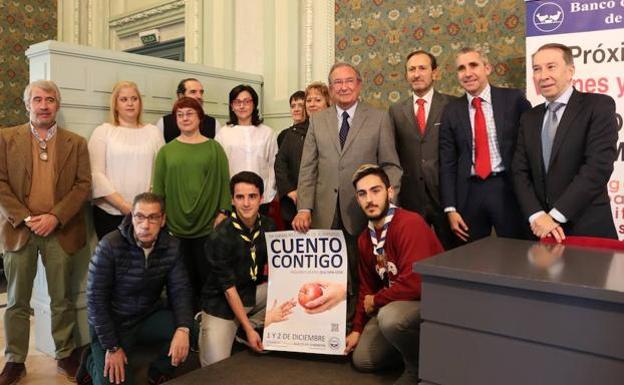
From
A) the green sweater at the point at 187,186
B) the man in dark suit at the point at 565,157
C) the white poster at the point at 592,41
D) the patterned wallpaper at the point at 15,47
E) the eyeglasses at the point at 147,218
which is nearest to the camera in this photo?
the man in dark suit at the point at 565,157

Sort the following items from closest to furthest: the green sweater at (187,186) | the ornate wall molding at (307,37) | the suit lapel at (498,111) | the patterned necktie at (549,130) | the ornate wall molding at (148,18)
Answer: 1. the patterned necktie at (549,130)
2. the suit lapel at (498,111)
3. the green sweater at (187,186)
4. the ornate wall molding at (307,37)
5. the ornate wall molding at (148,18)

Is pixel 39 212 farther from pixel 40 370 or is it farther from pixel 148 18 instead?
pixel 148 18

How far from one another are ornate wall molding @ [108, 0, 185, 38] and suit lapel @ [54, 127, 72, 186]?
2828 mm

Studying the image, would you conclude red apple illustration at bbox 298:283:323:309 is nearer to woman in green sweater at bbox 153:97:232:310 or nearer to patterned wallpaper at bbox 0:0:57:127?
woman in green sweater at bbox 153:97:232:310

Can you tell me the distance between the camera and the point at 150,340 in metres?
2.40

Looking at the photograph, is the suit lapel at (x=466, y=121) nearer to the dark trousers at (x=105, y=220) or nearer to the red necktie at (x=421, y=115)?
the red necktie at (x=421, y=115)

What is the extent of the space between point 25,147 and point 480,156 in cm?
213

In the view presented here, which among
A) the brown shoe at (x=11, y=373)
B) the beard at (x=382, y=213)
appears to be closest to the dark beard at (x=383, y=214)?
the beard at (x=382, y=213)

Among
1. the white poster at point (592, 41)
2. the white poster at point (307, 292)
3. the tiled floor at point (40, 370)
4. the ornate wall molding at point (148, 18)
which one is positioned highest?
the ornate wall molding at point (148, 18)

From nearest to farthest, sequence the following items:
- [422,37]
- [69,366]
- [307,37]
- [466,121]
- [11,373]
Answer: [466,121], [11,373], [69,366], [422,37], [307,37]

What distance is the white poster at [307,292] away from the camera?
2.25 meters

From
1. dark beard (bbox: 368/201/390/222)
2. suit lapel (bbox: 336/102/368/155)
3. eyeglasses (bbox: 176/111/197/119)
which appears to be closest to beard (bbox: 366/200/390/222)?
dark beard (bbox: 368/201/390/222)

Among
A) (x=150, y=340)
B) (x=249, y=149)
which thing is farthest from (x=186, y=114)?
(x=150, y=340)

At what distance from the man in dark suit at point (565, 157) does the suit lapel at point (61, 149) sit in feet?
6.93
